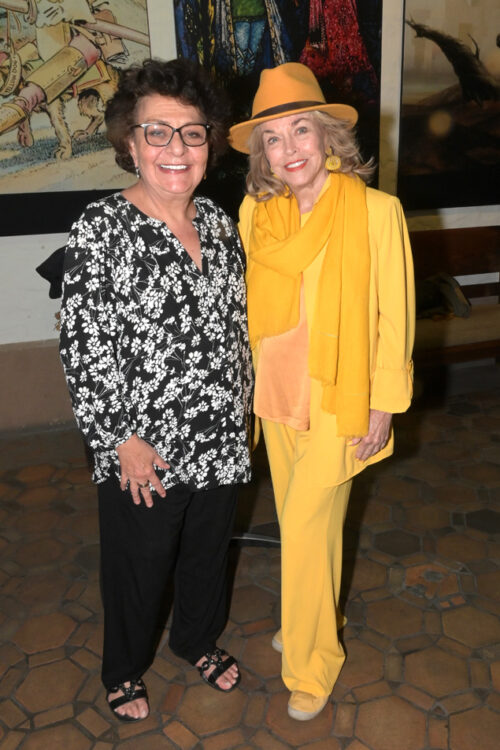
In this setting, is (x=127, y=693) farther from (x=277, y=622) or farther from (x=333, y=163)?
(x=333, y=163)

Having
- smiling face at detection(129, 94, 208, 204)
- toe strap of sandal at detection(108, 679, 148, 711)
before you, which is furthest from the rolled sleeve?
toe strap of sandal at detection(108, 679, 148, 711)

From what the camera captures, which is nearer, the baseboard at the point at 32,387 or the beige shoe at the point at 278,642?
the beige shoe at the point at 278,642

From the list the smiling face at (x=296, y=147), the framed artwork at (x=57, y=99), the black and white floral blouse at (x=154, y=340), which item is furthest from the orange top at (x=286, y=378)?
the framed artwork at (x=57, y=99)

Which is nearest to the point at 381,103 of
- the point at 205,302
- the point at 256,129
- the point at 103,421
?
the point at 256,129

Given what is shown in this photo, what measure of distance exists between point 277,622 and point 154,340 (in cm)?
147

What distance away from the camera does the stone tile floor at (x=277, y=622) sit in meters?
2.19

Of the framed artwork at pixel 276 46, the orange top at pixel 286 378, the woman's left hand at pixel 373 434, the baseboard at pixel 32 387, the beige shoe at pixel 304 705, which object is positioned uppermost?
the framed artwork at pixel 276 46

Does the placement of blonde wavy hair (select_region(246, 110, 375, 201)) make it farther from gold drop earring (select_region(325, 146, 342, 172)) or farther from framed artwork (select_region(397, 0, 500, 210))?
framed artwork (select_region(397, 0, 500, 210))

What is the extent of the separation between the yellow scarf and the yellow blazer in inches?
1.7

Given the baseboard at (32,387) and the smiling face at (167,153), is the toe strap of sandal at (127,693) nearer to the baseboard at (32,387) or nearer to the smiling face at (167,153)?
the smiling face at (167,153)

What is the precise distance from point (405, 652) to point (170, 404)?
1.41 m

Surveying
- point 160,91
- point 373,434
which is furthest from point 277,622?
point 160,91

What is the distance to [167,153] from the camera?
1.86 m

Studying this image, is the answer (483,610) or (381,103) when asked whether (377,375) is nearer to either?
(483,610)
